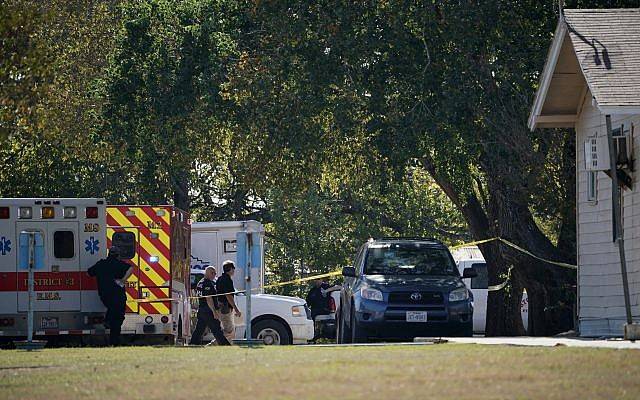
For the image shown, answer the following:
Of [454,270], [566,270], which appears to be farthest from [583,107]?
[566,270]

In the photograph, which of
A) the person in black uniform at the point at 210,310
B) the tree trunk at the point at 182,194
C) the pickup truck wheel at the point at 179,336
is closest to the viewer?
the person in black uniform at the point at 210,310

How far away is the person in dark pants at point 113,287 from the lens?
24.1 meters

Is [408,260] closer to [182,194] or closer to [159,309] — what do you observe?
[159,309]

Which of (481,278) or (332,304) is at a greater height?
(481,278)

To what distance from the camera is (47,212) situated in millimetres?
24859

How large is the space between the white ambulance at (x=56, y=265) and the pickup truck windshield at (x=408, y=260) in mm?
4730

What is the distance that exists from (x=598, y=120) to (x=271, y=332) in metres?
9.16

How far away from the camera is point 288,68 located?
31391mm

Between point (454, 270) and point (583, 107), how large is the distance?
3631 mm

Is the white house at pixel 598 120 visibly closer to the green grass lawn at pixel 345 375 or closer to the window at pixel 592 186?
the window at pixel 592 186

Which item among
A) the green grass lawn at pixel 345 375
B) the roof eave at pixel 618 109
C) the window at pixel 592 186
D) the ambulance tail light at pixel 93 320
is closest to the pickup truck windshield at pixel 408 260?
the window at pixel 592 186

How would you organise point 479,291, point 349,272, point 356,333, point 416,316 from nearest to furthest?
point 416,316, point 356,333, point 349,272, point 479,291

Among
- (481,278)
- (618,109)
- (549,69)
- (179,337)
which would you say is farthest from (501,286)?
(618,109)

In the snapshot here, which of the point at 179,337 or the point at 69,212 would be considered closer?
the point at 69,212
